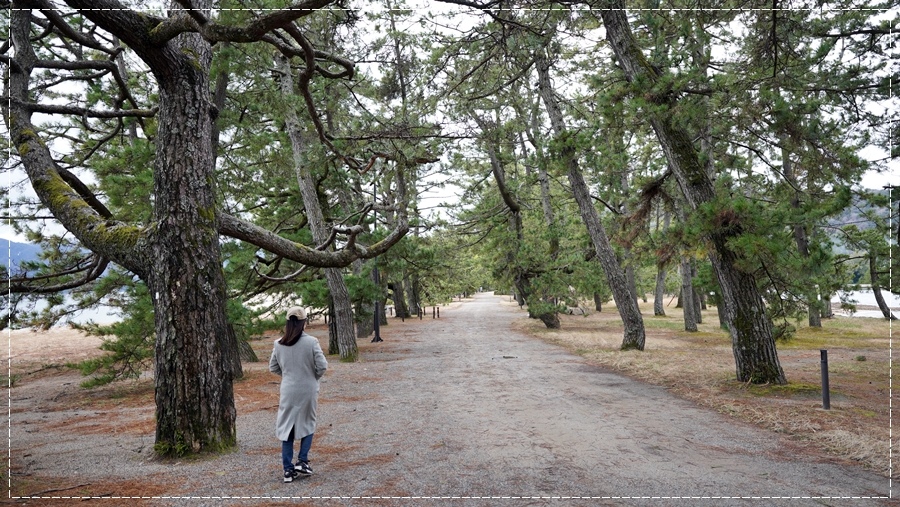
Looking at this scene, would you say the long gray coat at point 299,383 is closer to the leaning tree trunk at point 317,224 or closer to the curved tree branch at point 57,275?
the curved tree branch at point 57,275

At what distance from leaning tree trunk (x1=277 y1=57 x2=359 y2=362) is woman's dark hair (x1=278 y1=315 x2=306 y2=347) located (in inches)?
304

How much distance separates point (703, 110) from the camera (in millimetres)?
8211

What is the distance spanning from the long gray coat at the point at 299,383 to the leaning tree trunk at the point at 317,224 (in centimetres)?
783

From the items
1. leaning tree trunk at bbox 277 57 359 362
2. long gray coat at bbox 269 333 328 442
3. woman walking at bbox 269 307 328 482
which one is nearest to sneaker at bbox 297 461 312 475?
woman walking at bbox 269 307 328 482

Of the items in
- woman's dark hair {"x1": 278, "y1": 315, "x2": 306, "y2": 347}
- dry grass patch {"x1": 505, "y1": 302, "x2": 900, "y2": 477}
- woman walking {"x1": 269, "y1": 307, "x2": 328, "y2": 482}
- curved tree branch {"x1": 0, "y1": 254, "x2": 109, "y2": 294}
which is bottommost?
dry grass patch {"x1": 505, "y1": 302, "x2": 900, "y2": 477}

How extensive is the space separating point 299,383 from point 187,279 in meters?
1.62

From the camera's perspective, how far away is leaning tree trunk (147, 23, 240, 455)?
5039mm

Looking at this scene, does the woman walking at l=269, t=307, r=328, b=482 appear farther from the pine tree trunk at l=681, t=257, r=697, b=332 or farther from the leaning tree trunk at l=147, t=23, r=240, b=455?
the pine tree trunk at l=681, t=257, r=697, b=332

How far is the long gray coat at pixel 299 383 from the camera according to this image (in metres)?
4.65

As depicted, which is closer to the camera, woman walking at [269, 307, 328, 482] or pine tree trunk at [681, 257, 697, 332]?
woman walking at [269, 307, 328, 482]

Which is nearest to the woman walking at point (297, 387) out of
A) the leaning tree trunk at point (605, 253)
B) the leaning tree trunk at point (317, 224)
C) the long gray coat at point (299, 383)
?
the long gray coat at point (299, 383)

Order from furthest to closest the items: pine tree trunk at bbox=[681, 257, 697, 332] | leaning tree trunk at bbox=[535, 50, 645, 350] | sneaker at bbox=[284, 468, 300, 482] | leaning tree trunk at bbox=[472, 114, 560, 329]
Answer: leaning tree trunk at bbox=[472, 114, 560, 329] → pine tree trunk at bbox=[681, 257, 697, 332] → leaning tree trunk at bbox=[535, 50, 645, 350] → sneaker at bbox=[284, 468, 300, 482]

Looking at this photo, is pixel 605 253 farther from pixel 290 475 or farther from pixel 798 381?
pixel 290 475

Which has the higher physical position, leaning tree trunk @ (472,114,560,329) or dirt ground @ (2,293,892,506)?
leaning tree trunk @ (472,114,560,329)
